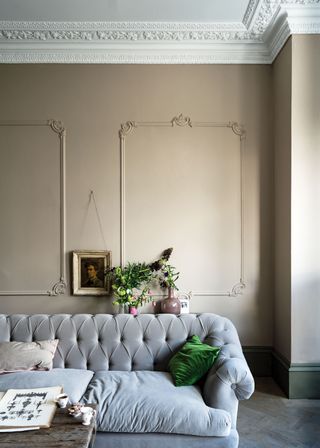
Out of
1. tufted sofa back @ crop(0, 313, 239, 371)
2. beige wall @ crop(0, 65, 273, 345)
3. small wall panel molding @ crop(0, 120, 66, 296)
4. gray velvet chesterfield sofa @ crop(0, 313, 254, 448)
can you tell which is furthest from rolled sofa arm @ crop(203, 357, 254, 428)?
small wall panel molding @ crop(0, 120, 66, 296)

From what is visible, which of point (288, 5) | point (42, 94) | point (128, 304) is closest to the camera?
point (288, 5)

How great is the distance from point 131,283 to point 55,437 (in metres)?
2.04

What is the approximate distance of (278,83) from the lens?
386cm

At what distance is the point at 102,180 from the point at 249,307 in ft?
6.80

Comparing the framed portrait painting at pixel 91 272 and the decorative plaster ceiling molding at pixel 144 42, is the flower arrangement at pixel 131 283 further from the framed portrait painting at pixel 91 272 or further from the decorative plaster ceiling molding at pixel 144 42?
the decorative plaster ceiling molding at pixel 144 42

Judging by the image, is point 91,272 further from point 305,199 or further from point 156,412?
point 305,199

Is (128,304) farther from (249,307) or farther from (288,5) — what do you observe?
(288,5)

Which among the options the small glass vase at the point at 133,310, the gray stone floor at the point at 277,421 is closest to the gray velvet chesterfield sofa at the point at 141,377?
the small glass vase at the point at 133,310

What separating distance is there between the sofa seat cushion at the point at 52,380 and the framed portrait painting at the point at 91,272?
3.85ft

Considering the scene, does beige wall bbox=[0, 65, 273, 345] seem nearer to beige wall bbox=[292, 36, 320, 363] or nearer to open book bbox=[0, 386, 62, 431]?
beige wall bbox=[292, 36, 320, 363]

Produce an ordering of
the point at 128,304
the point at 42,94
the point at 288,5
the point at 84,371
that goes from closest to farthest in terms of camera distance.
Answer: the point at 84,371 < the point at 288,5 < the point at 128,304 < the point at 42,94

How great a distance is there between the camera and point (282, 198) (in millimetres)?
3750

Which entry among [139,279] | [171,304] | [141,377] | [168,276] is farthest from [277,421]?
[139,279]

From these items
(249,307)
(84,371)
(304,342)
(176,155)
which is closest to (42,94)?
(176,155)
